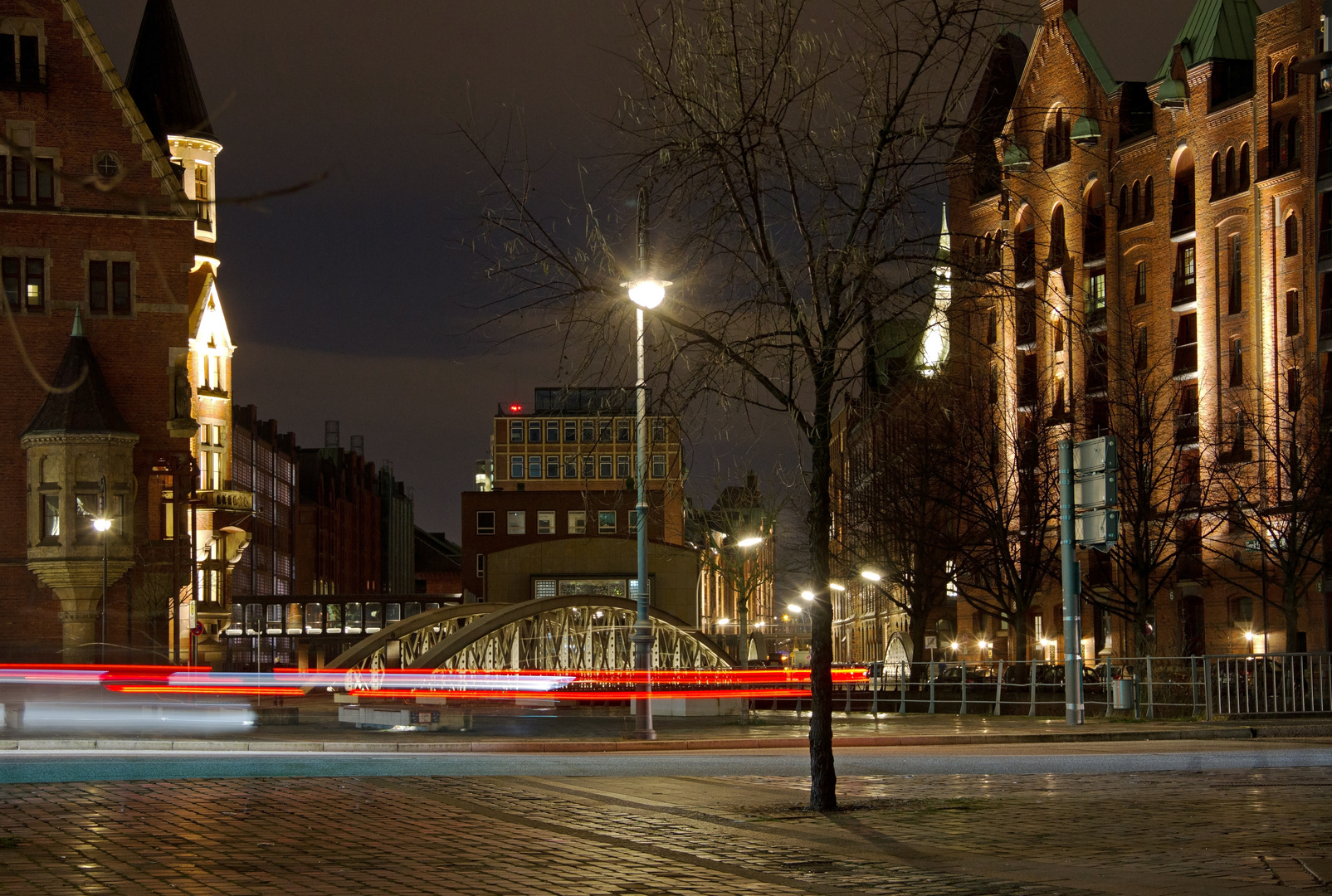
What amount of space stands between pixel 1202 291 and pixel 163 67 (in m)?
43.4

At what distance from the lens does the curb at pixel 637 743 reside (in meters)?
23.9

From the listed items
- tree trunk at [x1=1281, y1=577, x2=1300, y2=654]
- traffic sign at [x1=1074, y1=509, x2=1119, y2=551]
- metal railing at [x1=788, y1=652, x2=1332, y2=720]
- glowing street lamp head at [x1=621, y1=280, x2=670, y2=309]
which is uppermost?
glowing street lamp head at [x1=621, y1=280, x2=670, y2=309]

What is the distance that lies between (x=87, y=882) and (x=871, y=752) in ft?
49.2

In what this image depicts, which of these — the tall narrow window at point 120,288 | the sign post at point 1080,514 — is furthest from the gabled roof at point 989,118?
the tall narrow window at point 120,288

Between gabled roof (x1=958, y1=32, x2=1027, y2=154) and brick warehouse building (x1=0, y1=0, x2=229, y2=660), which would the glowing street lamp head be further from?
brick warehouse building (x1=0, y1=0, x2=229, y2=660)

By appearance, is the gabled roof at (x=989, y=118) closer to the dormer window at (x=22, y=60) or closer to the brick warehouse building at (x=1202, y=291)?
the brick warehouse building at (x=1202, y=291)

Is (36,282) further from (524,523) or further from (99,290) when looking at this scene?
(524,523)

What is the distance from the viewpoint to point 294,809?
13.2m

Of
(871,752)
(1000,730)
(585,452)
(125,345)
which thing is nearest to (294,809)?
(585,452)

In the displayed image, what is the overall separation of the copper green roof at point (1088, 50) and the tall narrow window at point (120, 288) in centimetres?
4071

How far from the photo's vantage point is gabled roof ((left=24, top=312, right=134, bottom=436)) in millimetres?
54250

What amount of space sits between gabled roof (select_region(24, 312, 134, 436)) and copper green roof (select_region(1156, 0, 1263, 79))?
4192 centimetres

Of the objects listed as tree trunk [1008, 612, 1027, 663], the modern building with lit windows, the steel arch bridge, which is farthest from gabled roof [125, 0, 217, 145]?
tree trunk [1008, 612, 1027, 663]

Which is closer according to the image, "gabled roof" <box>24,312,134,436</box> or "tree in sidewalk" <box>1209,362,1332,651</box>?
"tree in sidewalk" <box>1209,362,1332,651</box>
